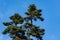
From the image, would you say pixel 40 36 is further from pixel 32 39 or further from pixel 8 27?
pixel 8 27

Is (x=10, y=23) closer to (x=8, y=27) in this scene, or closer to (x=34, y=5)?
(x=8, y=27)

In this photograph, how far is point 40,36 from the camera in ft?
244

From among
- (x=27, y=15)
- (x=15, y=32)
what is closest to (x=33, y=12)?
(x=27, y=15)

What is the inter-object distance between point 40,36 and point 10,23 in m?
7.75

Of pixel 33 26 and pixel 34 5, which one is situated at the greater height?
pixel 34 5

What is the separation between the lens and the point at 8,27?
75250mm

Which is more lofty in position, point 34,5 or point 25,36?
point 34,5

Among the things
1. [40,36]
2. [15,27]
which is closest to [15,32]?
[15,27]

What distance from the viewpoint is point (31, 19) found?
244 feet

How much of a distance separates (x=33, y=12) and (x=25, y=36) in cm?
587

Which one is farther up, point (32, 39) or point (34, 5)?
point (34, 5)

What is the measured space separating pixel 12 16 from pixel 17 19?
1.37 m

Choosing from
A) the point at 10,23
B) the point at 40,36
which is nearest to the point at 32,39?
the point at 40,36

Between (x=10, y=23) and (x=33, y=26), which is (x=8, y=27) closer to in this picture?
(x=10, y=23)
